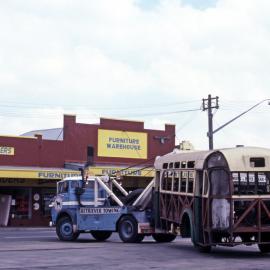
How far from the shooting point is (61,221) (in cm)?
2620

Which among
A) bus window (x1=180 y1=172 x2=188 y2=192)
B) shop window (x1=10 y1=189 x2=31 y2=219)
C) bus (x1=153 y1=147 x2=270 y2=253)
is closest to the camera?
bus (x1=153 y1=147 x2=270 y2=253)

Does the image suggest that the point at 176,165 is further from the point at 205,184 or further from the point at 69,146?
the point at 69,146

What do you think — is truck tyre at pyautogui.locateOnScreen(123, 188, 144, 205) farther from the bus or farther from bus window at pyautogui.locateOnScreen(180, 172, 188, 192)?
the bus

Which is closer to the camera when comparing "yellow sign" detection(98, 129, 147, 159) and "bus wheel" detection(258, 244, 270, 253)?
"bus wheel" detection(258, 244, 270, 253)

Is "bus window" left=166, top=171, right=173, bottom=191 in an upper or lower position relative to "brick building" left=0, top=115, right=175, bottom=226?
lower

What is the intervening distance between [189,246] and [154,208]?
6.16ft

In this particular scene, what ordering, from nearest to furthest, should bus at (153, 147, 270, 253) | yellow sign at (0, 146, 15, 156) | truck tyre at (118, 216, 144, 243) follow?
bus at (153, 147, 270, 253)
truck tyre at (118, 216, 144, 243)
yellow sign at (0, 146, 15, 156)

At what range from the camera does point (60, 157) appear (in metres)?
43.3

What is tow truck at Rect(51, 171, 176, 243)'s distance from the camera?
24125 mm

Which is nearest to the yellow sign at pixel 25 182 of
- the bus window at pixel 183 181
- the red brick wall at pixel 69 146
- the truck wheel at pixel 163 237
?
the red brick wall at pixel 69 146

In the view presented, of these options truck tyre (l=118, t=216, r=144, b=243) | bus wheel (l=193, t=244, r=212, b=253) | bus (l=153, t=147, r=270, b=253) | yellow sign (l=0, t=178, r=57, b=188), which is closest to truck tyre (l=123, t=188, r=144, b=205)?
A: truck tyre (l=118, t=216, r=144, b=243)

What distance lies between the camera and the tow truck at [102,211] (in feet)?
79.2

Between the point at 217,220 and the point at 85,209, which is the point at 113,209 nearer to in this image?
the point at 85,209

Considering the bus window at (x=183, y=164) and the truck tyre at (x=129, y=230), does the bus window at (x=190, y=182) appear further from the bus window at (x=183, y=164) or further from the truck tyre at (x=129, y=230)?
the truck tyre at (x=129, y=230)
